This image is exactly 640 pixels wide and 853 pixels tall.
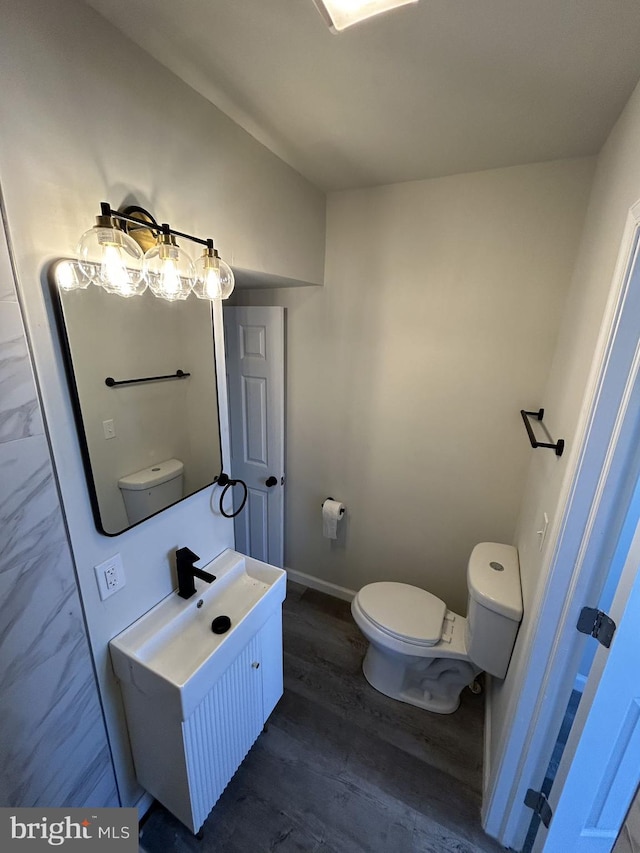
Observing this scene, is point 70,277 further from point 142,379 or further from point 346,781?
point 346,781

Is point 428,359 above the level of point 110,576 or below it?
above

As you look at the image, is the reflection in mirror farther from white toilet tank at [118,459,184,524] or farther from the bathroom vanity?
the bathroom vanity

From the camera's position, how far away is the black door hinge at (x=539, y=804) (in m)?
1.12

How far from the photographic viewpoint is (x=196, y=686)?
102 centimetres

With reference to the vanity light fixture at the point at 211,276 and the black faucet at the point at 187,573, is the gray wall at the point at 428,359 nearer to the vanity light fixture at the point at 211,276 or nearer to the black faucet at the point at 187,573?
the vanity light fixture at the point at 211,276

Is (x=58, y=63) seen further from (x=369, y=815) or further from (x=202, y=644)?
(x=369, y=815)

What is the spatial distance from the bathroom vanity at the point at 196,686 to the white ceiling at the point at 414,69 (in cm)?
174

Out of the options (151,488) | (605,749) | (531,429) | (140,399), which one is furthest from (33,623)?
(531,429)

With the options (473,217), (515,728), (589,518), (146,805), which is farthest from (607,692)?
(473,217)

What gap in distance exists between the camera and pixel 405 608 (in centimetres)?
176

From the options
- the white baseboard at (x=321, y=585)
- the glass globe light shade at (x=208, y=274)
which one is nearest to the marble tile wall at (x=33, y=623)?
the glass globe light shade at (x=208, y=274)

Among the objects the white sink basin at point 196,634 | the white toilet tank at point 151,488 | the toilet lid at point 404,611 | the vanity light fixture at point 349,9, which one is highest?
the vanity light fixture at point 349,9

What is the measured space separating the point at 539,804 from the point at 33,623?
5.64 feet

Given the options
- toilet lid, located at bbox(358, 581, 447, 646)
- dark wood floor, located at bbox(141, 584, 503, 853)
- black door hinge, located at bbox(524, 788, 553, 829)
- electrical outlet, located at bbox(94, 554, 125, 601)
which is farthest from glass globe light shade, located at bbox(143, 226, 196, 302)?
black door hinge, located at bbox(524, 788, 553, 829)
